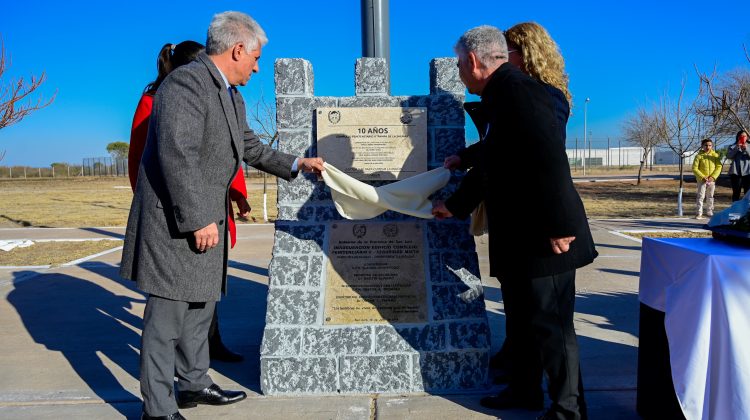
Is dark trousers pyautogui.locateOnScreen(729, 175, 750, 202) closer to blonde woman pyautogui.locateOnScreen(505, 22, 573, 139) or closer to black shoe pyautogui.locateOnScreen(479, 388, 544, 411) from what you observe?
blonde woman pyautogui.locateOnScreen(505, 22, 573, 139)

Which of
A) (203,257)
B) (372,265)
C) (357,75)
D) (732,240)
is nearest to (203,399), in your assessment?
(203,257)

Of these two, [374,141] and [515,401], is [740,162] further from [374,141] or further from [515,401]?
[515,401]

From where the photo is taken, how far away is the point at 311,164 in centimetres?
373

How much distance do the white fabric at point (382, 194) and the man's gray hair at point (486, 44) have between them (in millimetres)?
890

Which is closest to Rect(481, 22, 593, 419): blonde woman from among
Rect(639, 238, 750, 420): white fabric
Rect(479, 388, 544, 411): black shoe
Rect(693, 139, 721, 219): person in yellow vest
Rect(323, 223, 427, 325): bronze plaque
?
Rect(479, 388, 544, 411): black shoe

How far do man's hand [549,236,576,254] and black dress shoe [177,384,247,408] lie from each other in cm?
203

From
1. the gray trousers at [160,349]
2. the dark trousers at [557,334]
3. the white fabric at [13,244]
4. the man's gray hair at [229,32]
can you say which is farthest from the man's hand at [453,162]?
the white fabric at [13,244]

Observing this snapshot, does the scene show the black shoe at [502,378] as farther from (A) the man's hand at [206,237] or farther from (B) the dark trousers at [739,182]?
(B) the dark trousers at [739,182]

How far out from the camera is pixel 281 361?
3.69 metres

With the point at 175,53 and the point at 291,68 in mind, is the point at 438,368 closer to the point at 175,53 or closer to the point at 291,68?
the point at 291,68

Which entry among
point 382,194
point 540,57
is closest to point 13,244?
point 382,194

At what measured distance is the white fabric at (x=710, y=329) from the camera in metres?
2.55

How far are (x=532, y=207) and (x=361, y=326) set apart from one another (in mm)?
1417

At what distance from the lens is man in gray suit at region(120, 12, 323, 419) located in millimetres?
2887
